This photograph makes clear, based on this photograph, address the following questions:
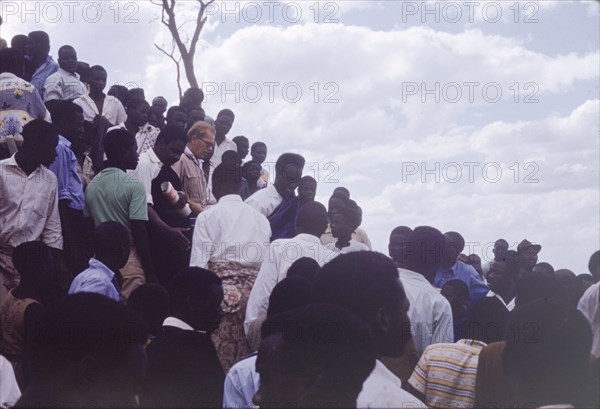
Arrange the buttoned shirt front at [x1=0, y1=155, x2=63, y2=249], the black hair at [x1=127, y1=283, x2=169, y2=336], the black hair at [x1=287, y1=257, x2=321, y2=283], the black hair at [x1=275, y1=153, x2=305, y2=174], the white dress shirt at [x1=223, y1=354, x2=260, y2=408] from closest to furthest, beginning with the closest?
1. the white dress shirt at [x1=223, y1=354, x2=260, y2=408]
2. the black hair at [x1=287, y1=257, x2=321, y2=283]
3. the black hair at [x1=127, y1=283, x2=169, y2=336]
4. the buttoned shirt front at [x1=0, y1=155, x2=63, y2=249]
5. the black hair at [x1=275, y1=153, x2=305, y2=174]

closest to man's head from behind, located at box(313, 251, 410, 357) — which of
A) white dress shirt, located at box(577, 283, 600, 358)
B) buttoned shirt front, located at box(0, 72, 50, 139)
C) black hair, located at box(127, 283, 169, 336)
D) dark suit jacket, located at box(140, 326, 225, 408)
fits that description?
dark suit jacket, located at box(140, 326, 225, 408)

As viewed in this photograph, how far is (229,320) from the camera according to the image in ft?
18.6

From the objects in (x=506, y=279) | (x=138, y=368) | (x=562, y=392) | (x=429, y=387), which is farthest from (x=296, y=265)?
(x=506, y=279)

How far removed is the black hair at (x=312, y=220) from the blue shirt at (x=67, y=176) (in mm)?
1763

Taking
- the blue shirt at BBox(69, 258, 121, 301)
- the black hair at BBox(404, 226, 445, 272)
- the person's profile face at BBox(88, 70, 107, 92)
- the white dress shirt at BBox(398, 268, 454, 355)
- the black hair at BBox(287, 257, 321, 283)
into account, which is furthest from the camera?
the person's profile face at BBox(88, 70, 107, 92)

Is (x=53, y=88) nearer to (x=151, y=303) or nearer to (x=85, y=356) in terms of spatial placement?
(x=151, y=303)

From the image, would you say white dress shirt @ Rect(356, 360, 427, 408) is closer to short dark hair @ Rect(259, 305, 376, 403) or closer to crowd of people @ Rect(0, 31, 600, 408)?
crowd of people @ Rect(0, 31, 600, 408)

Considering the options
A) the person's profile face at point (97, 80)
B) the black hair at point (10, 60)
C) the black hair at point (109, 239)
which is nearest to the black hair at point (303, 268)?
the black hair at point (109, 239)

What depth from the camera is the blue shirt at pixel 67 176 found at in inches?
257

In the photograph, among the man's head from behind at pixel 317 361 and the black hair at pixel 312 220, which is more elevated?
the black hair at pixel 312 220

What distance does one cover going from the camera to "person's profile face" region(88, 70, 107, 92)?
10.6 m

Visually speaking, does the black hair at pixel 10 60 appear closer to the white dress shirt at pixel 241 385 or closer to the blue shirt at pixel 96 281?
the blue shirt at pixel 96 281

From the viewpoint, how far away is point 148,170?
6.82m

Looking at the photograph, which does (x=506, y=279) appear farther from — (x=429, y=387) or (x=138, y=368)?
(x=138, y=368)
